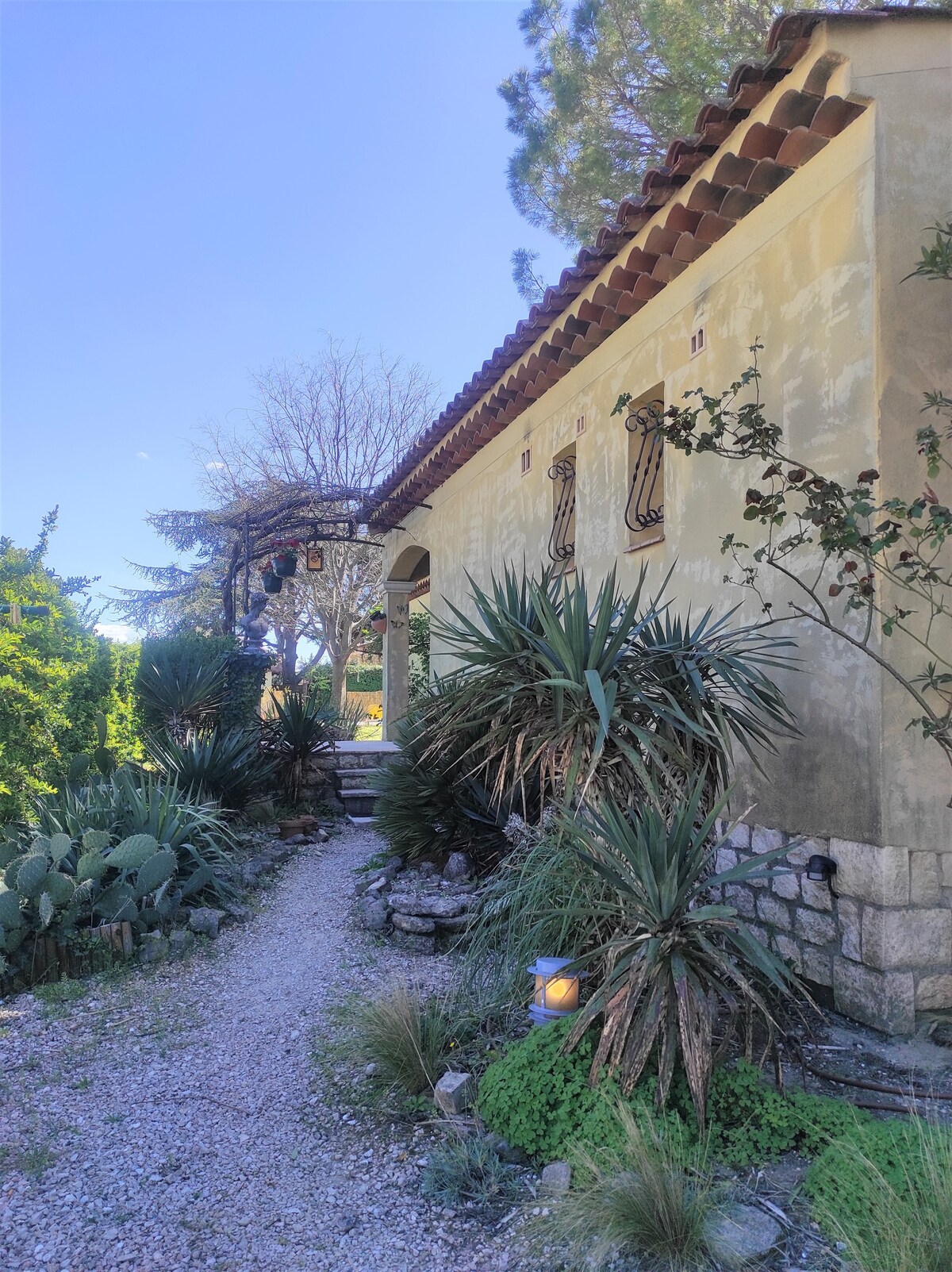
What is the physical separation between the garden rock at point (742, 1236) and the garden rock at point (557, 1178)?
17.8 inches

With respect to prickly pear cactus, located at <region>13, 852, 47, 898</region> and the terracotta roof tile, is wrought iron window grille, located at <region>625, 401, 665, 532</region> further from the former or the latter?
prickly pear cactus, located at <region>13, 852, 47, 898</region>

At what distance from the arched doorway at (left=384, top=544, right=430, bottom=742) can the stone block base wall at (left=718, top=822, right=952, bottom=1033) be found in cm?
1012

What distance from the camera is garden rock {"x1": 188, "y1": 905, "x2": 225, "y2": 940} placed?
5.30 m

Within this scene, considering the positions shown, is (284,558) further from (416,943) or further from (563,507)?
(416,943)

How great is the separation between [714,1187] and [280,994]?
8.99ft

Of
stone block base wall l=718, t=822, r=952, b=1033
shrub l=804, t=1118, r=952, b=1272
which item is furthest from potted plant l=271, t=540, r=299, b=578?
shrub l=804, t=1118, r=952, b=1272

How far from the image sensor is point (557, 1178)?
8.25 feet

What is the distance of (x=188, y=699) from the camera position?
850cm

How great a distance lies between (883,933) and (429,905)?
8.67 feet

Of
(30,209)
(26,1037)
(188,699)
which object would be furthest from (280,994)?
(30,209)

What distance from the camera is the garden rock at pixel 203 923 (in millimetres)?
5297

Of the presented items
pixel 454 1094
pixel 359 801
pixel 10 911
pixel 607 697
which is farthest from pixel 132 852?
pixel 359 801

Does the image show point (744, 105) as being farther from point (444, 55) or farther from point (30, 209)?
point (444, 55)

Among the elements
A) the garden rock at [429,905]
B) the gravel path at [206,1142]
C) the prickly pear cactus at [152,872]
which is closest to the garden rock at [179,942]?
the gravel path at [206,1142]
